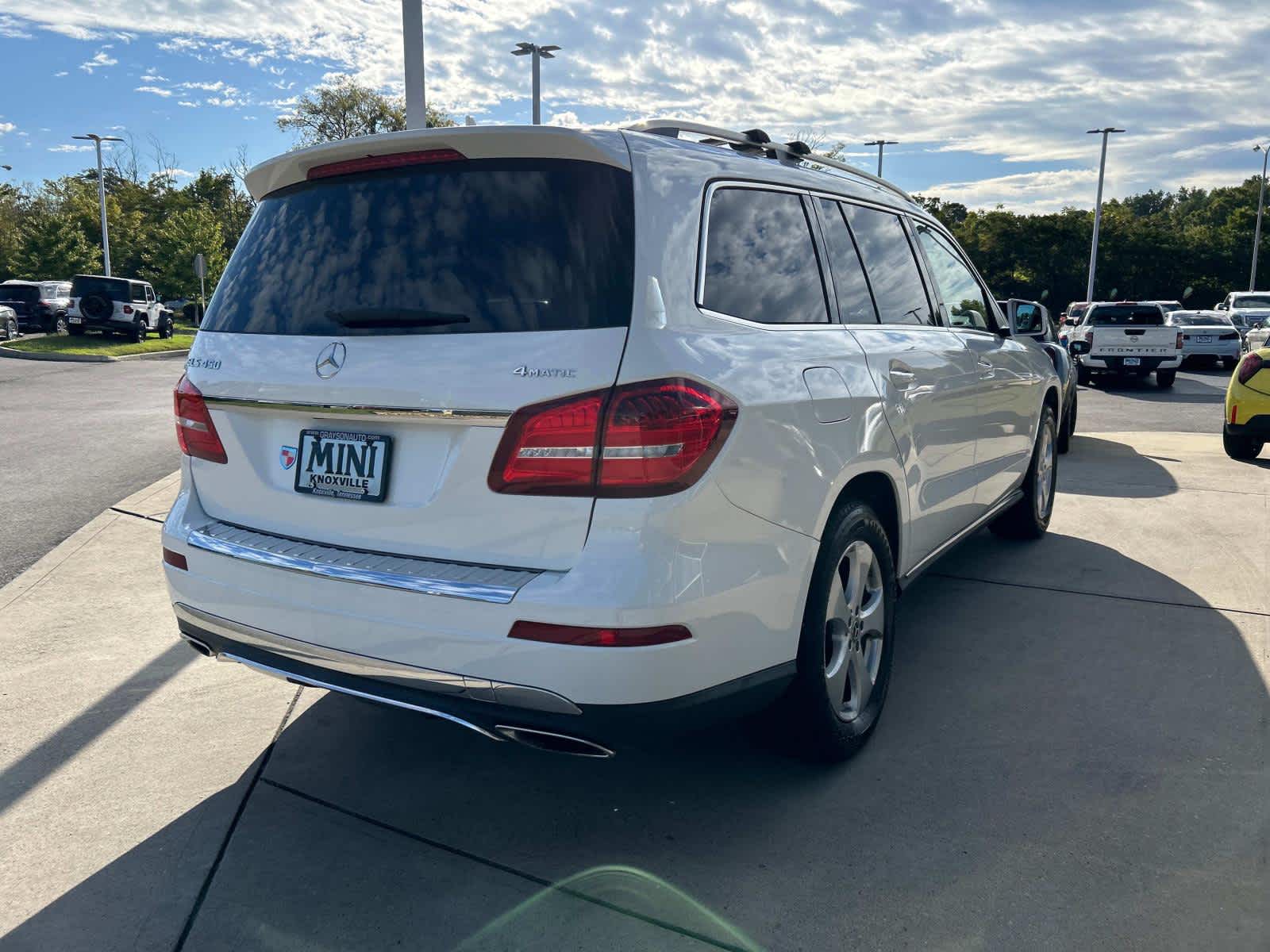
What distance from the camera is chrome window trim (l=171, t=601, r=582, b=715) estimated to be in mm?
2564

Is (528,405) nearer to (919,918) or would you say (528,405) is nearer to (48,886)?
(919,918)

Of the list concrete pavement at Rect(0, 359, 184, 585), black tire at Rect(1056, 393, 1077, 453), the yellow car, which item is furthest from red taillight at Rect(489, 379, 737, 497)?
the yellow car

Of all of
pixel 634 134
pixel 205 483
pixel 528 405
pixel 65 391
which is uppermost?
pixel 634 134

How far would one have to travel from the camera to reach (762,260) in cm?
321

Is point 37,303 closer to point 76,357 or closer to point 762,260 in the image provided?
point 76,357

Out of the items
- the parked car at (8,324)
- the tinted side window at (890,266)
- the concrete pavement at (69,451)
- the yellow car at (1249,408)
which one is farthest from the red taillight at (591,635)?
the parked car at (8,324)

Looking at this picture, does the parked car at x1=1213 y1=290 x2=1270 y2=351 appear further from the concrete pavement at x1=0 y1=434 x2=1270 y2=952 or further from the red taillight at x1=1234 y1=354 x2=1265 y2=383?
the concrete pavement at x1=0 y1=434 x2=1270 y2=952

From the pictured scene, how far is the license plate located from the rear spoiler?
2.65 feet

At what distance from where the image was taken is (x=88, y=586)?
5.55m

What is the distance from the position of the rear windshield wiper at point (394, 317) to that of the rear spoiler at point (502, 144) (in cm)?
46

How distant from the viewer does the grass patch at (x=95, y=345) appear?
26.8 metres

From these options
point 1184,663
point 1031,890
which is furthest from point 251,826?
point 1184,663

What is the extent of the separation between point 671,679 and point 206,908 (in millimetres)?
1342

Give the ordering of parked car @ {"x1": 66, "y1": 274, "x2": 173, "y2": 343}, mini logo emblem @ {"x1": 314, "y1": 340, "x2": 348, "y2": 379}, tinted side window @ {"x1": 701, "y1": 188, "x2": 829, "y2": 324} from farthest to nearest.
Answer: parked car @ {"x1": 66, "y1": 274, "x2": 173, "y2": 343} → tinted side window @ {"x1": 701, "y1": 188, "x2": 829, "y2": 324} → mini logo emblem @ {"x1": 314, "y1": 340, "x2": 348, "y2": 379}
